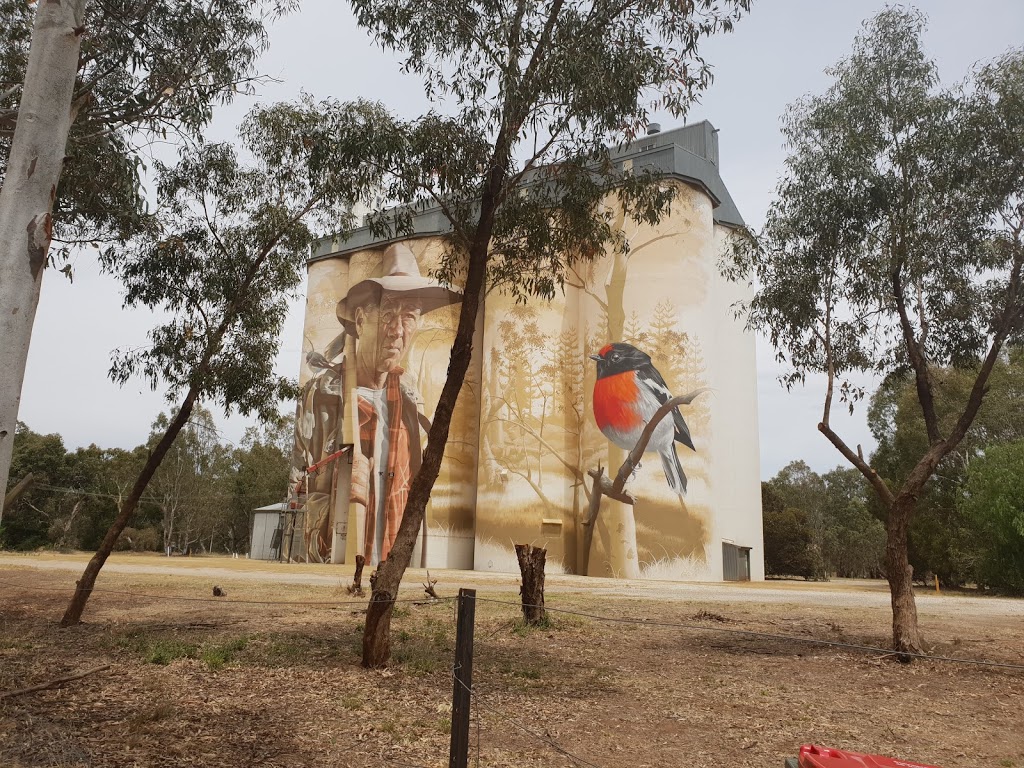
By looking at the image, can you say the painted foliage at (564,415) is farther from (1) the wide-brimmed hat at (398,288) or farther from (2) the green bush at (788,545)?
(2) the green bush at (788,545)

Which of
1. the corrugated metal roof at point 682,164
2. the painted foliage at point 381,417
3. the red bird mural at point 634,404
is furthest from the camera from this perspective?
the painted foliage at point 381,417

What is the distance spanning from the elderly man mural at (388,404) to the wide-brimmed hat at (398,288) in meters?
0.06

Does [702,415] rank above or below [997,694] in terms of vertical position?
above

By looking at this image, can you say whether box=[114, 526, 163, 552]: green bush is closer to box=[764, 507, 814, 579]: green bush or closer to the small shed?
the small shed

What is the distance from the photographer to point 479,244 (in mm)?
10039

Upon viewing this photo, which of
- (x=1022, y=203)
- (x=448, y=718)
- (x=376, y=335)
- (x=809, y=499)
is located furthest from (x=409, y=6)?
(x=809, y=499)

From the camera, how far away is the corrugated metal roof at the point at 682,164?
38312 millimetres

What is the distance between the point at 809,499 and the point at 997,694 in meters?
66.8

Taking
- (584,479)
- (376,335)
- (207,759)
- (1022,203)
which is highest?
(376,335)

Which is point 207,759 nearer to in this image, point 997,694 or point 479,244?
point 479,244

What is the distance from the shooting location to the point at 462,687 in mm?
4965

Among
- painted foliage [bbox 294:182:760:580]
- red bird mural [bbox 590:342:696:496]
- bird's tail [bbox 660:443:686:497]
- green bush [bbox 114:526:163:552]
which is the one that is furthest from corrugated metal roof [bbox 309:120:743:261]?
green bush [bbox 114:526:163:552]

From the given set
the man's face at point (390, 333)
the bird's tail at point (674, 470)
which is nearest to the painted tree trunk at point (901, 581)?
the bird's tail at point (674, 470)

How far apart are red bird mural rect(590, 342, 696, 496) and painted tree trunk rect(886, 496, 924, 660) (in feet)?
80.4
